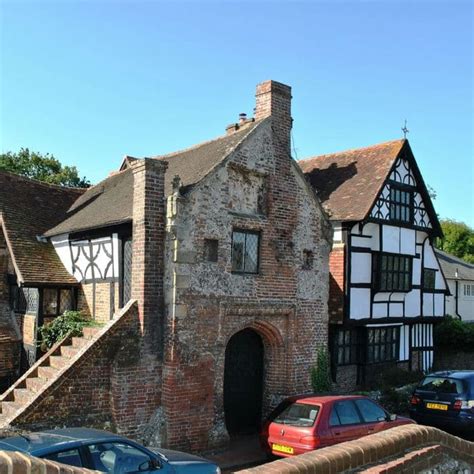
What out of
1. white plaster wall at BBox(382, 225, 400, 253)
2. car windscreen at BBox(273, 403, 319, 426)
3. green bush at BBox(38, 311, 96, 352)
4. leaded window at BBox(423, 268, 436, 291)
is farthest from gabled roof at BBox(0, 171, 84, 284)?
leaded window at BBox(423, 268, 436, 291)

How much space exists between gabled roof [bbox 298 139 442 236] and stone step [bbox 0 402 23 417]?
36.0 feet

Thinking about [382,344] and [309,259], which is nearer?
[309,259]

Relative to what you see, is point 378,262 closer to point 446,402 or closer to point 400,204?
point 400,204

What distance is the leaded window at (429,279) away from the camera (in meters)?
21.5

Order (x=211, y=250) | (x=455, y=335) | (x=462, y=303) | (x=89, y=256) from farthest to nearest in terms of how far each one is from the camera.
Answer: (x=462, y=303), (x=455, y=335), (x=89, y=256), (x=211, y=250)

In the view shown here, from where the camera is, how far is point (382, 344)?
19547mm

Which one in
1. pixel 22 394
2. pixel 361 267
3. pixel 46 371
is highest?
pixel 361 267

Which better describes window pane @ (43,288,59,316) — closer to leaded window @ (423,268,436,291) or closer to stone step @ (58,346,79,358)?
stone step @ (58,346,79,358)

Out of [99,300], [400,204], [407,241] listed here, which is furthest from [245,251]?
[407,241]

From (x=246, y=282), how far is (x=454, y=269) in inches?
1121

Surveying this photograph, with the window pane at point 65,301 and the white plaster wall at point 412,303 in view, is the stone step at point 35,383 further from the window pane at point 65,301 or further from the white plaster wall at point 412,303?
the white plaster wall at point 412,303

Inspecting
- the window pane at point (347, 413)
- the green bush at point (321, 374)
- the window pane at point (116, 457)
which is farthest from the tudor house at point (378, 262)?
the window pane at point (116, 457)

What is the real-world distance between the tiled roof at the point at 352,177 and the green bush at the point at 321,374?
15.3 feet

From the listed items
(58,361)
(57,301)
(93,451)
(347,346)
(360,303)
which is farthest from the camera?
(347,346)
